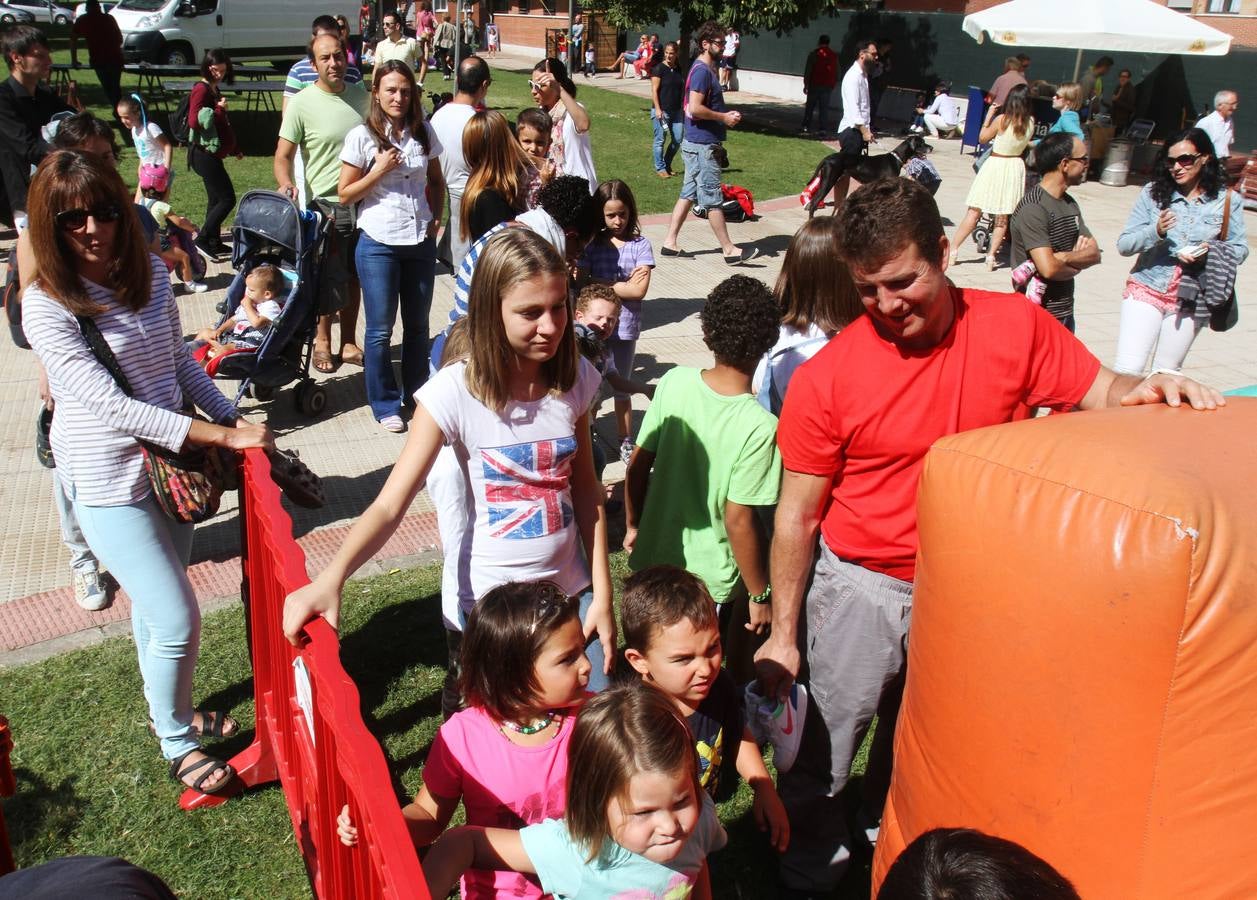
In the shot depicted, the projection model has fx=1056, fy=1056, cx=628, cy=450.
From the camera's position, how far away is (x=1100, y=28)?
14.5 meters

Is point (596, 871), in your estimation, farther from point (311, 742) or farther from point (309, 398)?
point (309, 398)

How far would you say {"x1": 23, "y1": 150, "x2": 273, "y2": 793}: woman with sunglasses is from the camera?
10.2 ft

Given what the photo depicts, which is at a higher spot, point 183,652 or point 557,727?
point 557,727

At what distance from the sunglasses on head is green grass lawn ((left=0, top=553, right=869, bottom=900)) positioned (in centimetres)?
191

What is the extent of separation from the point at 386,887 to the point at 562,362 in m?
1.62

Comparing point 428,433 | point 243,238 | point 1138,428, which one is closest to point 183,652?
point 428,433

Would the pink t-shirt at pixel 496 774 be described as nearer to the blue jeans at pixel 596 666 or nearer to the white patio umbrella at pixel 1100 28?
the blue jeans at pixel 596 666

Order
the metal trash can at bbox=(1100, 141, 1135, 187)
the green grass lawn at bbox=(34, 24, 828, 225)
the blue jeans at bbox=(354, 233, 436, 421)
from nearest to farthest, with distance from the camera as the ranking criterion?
the blue jeans at bbox=(354, 233, 436, 421), the green grass lawn at bbox=(34, 24, 828, 225), the metal trash can at bbox=(1100, 141, 1135, 187)

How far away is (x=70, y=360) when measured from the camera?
3.15 meters

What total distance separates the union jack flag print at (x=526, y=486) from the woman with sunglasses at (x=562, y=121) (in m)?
5.16

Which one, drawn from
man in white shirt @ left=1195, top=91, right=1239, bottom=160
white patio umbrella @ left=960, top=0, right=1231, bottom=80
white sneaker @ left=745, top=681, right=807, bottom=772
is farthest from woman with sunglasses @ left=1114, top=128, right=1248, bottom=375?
white patio umbrella @ left=960, top=0, right=1231, bottom=80

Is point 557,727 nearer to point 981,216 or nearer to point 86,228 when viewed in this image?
point 86,228

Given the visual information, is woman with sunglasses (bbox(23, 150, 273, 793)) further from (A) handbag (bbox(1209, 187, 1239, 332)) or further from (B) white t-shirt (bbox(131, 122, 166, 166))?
(B) white t-shirt (bbox(131, 122, 166, 166))

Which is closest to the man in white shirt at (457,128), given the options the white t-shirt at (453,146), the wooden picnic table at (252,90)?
the white t-shirt at (453,146)
